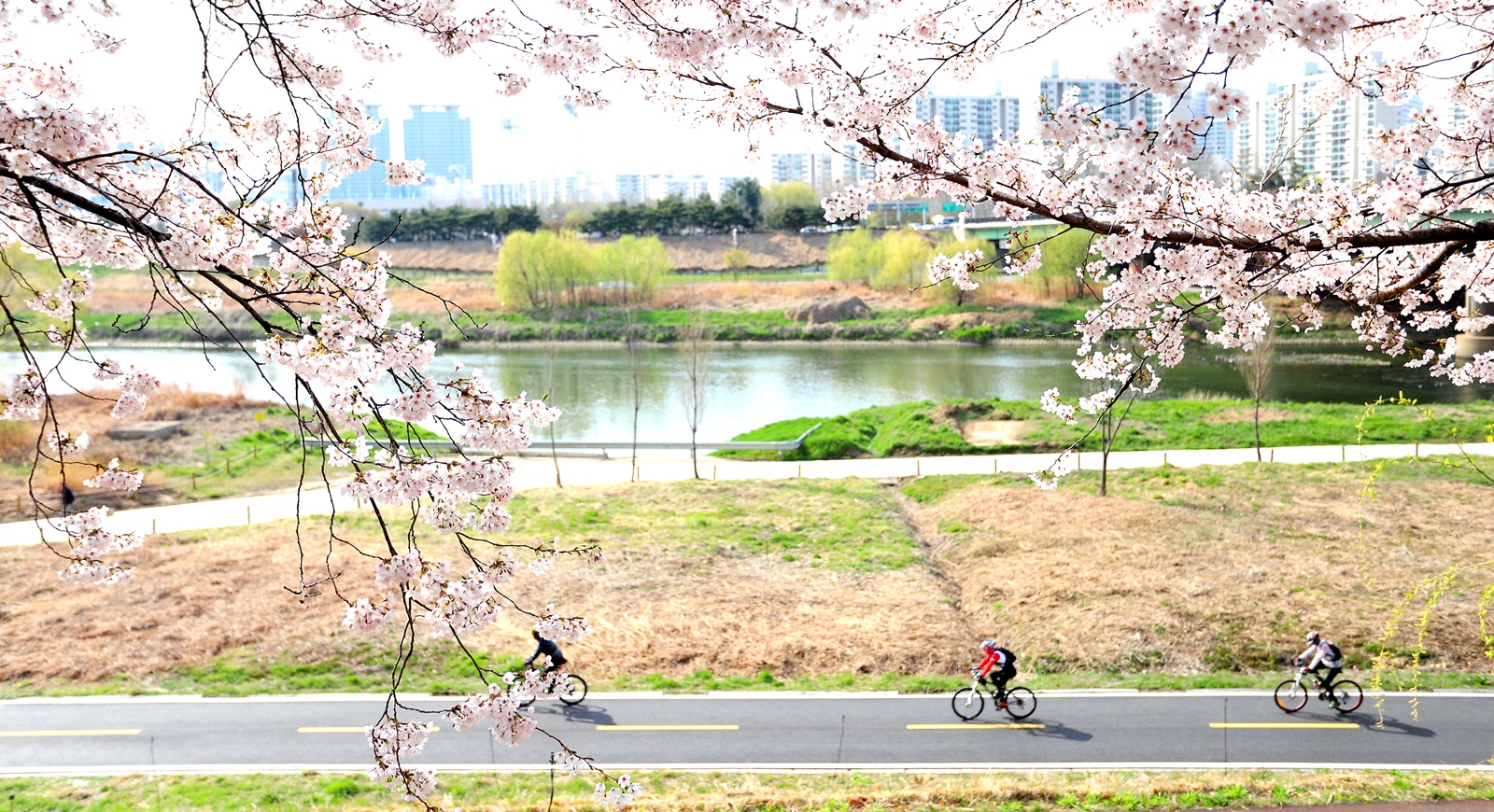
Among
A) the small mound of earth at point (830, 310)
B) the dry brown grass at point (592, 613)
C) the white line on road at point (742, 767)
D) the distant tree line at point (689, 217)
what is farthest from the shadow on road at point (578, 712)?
the distant tree line at point (689, 217)

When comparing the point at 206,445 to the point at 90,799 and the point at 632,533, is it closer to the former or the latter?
the point at 632,533

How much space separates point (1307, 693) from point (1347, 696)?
305 mm

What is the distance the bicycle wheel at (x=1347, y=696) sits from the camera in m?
A: 9.21

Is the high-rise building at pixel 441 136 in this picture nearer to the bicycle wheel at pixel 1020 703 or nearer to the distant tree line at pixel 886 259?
the distant tree line at pixel 886 259

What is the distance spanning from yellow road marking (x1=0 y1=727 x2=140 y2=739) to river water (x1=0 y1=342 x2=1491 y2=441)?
588 inches

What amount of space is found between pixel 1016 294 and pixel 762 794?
40483 millimetres

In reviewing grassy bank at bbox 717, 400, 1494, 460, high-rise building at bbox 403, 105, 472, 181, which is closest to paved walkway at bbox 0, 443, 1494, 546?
grassy bank at bbox 717, 400, 1494, 460

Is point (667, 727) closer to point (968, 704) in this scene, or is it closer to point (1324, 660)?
point (968, 704)

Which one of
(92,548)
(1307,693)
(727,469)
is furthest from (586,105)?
(727,469)

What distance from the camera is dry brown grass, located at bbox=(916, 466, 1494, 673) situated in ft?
35.9

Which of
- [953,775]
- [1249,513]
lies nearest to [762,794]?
[953,775]

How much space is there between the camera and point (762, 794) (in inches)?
307

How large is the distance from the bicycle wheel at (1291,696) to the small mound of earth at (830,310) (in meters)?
35.6

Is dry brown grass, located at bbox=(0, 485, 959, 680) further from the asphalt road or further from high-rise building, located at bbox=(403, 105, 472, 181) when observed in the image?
high-rise building, located at bbox=(403, 105, 472, 181)
